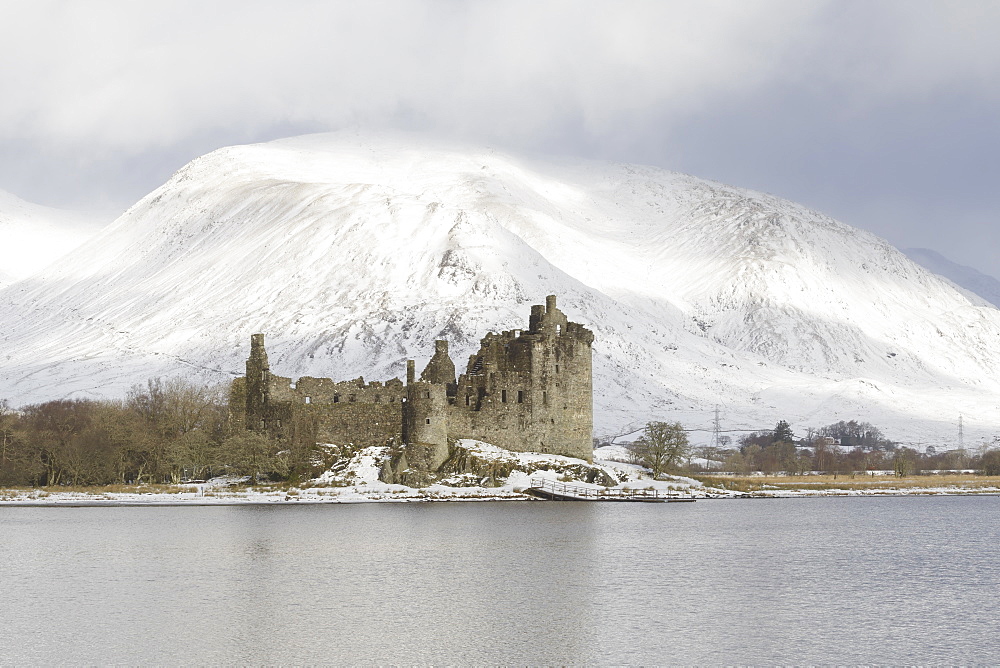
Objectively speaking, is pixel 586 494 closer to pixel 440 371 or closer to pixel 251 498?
pixel 440 371

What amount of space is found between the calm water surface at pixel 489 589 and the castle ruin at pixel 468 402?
1111 centimetres

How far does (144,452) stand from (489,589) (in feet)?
175

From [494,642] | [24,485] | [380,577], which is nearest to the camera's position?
[494,642]

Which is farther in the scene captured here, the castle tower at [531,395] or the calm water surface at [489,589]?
the castle tower at [531,395]

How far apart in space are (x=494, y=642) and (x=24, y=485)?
67692mm

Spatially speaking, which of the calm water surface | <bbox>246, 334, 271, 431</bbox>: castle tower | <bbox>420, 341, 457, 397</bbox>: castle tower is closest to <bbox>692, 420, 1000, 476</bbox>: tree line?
<bbox>420, 341, 457, 397</bbox>: castle tower

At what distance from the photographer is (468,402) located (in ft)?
275

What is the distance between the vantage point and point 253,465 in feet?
270

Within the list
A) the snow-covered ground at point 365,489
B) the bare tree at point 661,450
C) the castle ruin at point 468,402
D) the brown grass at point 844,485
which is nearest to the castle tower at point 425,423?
the castle ruin at point 468,402

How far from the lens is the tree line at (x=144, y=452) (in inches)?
3241

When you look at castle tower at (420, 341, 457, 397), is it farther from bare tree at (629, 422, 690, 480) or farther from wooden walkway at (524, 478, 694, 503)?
bare tree at (629, 422, 690, 480)

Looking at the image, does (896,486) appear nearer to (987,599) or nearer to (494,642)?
(987,599)

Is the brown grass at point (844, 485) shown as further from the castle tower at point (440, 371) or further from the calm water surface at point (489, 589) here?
the calm water surface at point (489, 589)

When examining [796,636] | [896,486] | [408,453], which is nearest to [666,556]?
[796,636]
